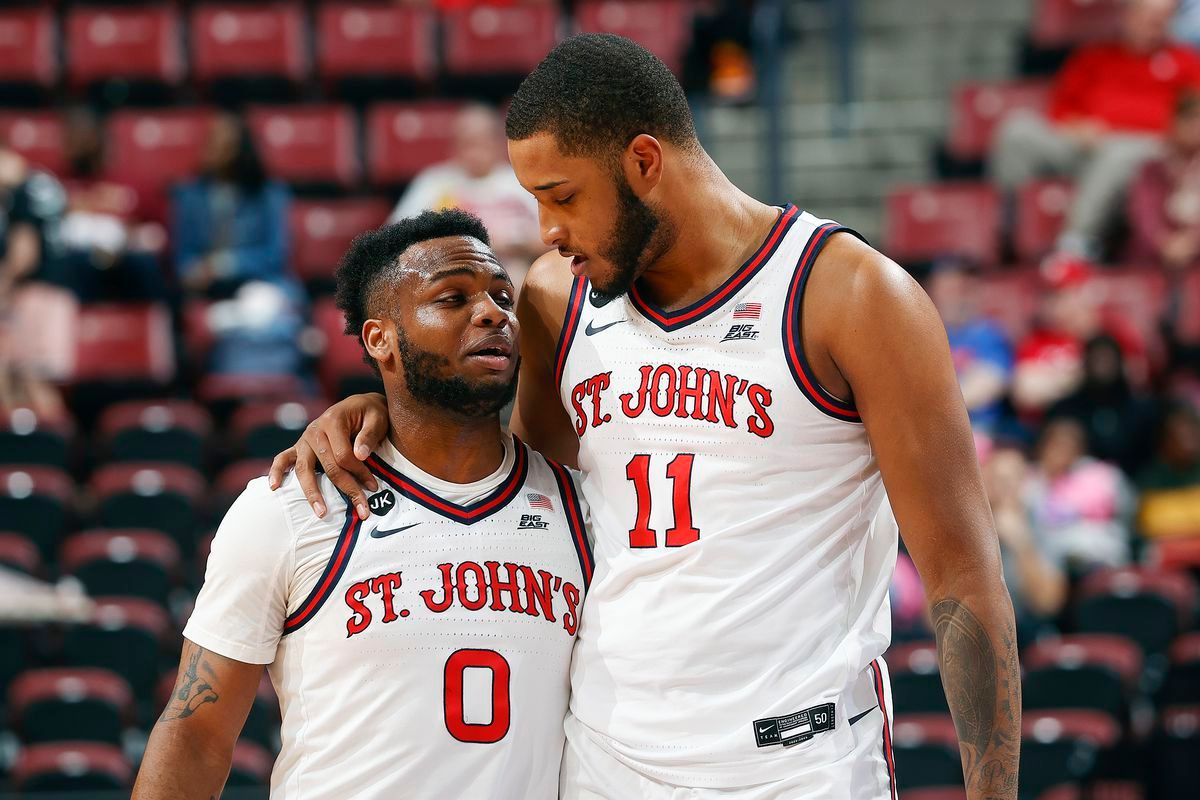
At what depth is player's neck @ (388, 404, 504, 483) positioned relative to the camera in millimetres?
3221

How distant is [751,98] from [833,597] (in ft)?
25.8

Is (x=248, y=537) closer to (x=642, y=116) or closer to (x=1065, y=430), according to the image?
(x=642, y=116)

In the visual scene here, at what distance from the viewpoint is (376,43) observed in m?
10.4

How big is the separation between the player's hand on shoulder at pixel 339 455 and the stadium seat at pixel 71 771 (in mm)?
3218

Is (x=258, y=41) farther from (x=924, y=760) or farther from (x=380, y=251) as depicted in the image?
(x=380, y=251)

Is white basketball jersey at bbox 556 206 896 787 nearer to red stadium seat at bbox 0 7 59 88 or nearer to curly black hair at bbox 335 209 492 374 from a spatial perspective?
curly black hair at bbox 335 209 492 374

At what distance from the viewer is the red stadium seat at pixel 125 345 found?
849 cm

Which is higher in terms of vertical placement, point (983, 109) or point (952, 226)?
point (983, 109)

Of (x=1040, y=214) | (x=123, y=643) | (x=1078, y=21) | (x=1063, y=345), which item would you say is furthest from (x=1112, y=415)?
(x=123, y=643)

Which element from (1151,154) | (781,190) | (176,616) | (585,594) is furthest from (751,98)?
(585,594)

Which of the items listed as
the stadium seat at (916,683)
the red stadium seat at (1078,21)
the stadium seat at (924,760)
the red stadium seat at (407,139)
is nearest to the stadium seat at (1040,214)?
the red stadium seat at (1078,21)

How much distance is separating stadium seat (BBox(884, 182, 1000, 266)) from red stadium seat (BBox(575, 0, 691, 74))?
1.87 metres

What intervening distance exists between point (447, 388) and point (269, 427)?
471 cm

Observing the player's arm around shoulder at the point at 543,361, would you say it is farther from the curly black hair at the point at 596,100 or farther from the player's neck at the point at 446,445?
the curly black hair at the point at 596,100
